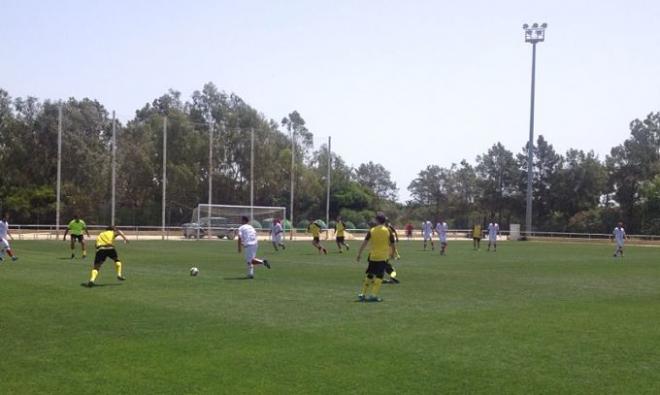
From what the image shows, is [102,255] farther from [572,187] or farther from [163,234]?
[572,187]

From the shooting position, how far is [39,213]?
65.5 metres

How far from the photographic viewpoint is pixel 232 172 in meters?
80.6

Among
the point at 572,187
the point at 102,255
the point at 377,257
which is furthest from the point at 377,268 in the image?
the point at 572,187

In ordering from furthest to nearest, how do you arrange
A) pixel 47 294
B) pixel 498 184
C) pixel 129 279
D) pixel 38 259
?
pixel 498 184, pixel 38 259, pixel 129 279, pixel 47 294

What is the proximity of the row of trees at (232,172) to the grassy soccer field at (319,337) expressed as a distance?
54.5 metres

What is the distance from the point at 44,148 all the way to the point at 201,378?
68.8 meters

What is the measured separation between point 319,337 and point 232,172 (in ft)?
232

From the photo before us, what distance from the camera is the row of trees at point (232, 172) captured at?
70.8 metres

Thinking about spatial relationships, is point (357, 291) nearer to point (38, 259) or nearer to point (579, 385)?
point (579, 385)

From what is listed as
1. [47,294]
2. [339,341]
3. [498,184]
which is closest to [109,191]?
[498,184]

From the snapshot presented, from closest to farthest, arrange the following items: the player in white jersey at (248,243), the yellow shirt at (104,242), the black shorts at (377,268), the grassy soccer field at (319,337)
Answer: the grassy soccer field at (319,337), the black shorts at (377,268), the yellow shirt at (104,242), the player in white jersey at (248,243)

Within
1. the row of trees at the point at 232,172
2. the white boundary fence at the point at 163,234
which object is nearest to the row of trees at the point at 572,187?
the row of trees at the point at 232,172

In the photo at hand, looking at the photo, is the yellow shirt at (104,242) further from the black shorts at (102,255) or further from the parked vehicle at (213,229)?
the parked vehicle at (213,229)

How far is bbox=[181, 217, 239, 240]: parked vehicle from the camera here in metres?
57.7
